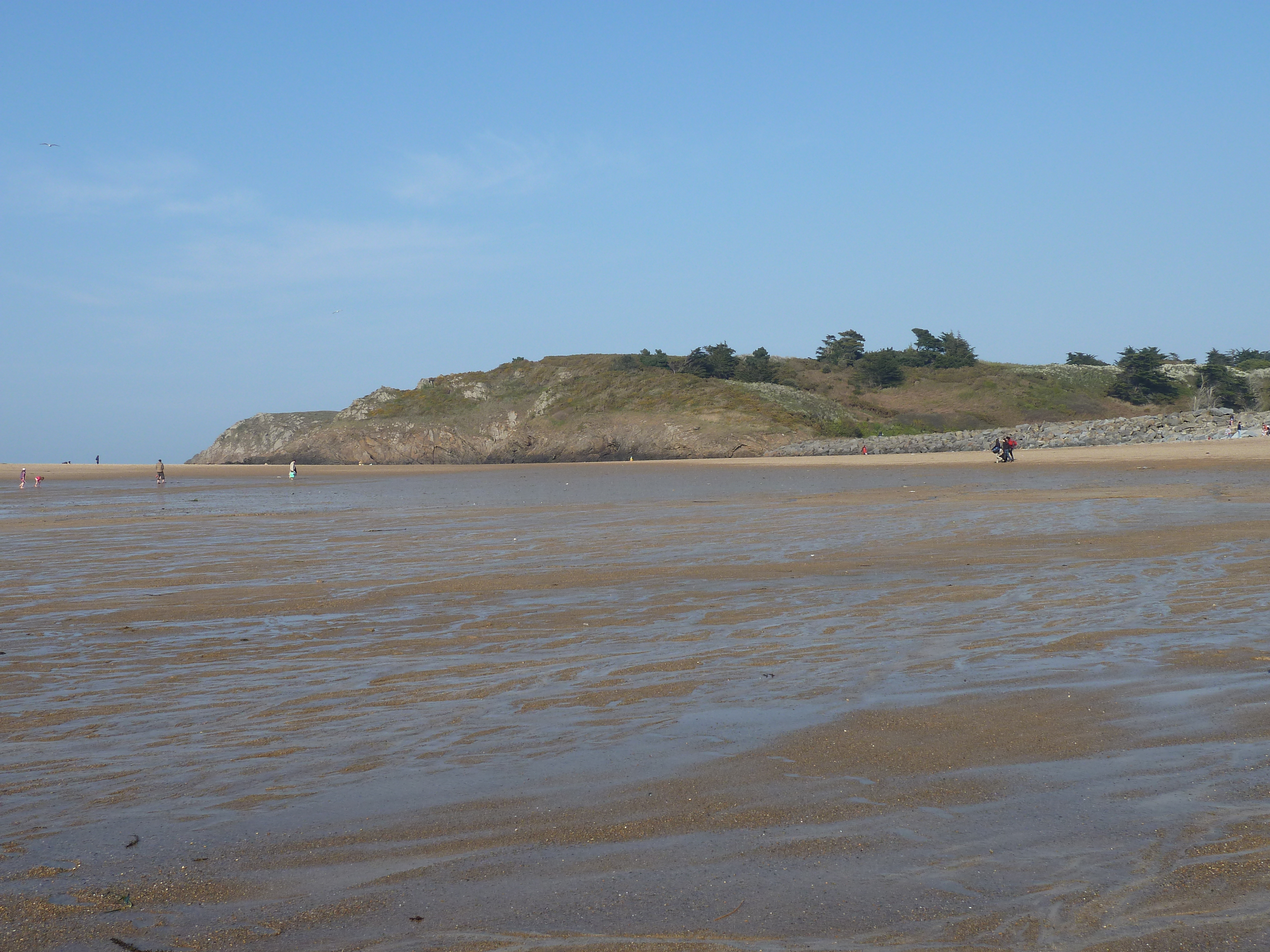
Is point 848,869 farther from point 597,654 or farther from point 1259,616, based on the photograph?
point 1259,616

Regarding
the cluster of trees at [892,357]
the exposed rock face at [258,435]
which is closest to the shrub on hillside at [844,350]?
the cluster of trees at [892,357]

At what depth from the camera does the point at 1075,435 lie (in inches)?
1992

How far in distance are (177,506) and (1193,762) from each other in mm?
28709

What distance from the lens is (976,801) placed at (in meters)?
4.67

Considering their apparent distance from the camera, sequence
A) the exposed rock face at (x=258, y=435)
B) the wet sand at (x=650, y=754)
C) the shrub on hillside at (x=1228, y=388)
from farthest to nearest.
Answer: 1. the exposed rock face at (x=258, y=435)
2. the shrub on hillside at (x=1228, y=388)
3. the wet sand at (x=650, y=754)

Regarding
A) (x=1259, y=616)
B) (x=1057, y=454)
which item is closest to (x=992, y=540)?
(x=1259, y=616)

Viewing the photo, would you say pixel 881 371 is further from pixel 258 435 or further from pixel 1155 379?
pixel 258 435

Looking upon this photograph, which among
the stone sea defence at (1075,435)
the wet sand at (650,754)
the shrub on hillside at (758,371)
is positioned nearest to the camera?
the wet sand at (650,754)

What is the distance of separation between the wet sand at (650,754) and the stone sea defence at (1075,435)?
3651 cm

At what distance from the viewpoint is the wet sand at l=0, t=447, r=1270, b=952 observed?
3701 mm

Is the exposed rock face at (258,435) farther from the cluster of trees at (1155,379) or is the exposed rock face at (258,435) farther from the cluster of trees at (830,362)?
the cluster of trees at (1155,379)

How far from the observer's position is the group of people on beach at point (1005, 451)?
39.8 meters

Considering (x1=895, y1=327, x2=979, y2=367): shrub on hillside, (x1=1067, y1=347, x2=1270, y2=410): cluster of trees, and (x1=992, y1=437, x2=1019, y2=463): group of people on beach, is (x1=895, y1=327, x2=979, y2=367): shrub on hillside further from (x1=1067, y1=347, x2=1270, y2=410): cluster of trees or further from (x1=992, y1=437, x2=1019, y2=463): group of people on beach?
(x1=992, y1=437, x2=1019, y2=463): group of people on beach

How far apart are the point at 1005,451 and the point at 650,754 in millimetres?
37791
